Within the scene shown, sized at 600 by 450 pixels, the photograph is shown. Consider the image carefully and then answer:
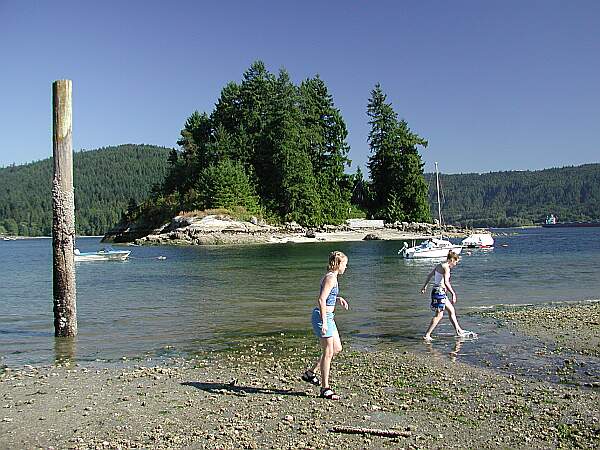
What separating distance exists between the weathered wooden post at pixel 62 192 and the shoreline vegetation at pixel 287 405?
270 cm

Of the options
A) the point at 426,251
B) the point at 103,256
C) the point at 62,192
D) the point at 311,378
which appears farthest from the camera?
the point at 103,256

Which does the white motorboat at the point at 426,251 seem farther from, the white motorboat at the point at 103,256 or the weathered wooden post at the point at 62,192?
the weathered wooden post at the point at 62,192

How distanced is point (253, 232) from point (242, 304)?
71.6 m

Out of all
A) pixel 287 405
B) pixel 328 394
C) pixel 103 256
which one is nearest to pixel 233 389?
pixel 287 405

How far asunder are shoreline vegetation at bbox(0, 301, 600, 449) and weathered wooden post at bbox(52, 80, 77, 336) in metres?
2.70

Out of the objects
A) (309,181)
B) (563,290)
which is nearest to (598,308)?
(563,290)

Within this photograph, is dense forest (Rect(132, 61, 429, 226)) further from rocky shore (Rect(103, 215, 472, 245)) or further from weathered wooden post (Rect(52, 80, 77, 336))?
weathered wooden post (Rect(52, 80, 77, 336))

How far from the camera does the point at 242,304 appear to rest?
24.6 meters

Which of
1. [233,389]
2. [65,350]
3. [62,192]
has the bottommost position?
[65,350]

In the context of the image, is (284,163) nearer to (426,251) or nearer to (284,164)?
(284,164)

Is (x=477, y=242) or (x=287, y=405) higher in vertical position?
(x=477, y=242)

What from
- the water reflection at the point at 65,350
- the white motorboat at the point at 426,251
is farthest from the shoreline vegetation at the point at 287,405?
the white motorboat at the point at 426,251

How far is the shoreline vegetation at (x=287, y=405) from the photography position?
788cm

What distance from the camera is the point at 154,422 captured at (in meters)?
8.64
